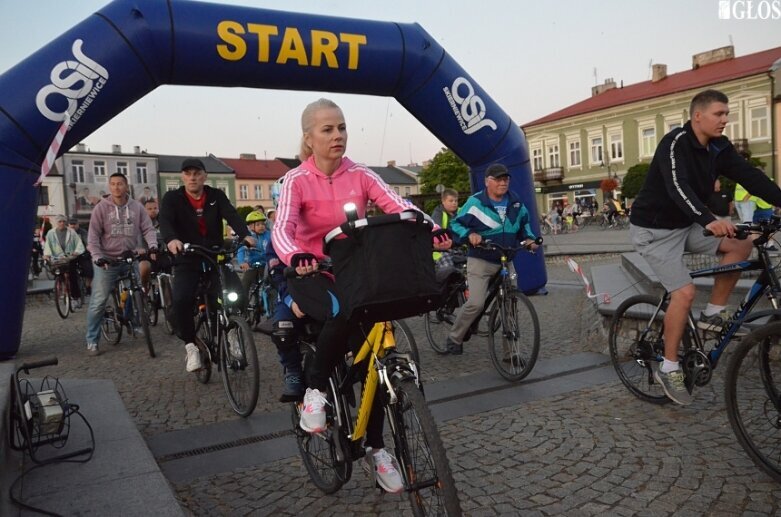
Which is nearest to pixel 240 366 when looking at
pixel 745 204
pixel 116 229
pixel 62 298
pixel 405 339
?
pixel 405 339

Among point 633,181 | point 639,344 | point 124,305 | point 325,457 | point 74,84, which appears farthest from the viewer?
point 633,181

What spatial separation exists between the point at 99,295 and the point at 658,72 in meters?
51.3

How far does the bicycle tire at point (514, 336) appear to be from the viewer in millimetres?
5137

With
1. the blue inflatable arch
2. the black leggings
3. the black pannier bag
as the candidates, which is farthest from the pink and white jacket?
the blue inflatable arch

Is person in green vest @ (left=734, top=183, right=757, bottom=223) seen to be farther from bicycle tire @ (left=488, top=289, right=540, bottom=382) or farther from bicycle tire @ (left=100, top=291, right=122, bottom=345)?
bicycle tire @ (left=100, top=291, right=122, bottom=345)

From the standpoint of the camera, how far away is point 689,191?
3672 mm

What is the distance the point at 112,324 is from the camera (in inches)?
329

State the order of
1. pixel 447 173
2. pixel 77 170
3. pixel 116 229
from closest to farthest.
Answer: pixel 116 229 → pixel 77 170 → pixel 447 173

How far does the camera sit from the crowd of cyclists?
2.78 metres

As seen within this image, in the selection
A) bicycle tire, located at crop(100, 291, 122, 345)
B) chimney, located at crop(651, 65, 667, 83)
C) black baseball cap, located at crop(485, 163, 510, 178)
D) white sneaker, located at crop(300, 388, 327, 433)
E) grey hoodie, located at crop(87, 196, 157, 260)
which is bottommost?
bicycle tire, located at crop(100, 291, 122, 345)

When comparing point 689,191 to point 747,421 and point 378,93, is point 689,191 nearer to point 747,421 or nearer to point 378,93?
point 747,421

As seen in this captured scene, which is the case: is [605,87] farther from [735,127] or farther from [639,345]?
[639,345]

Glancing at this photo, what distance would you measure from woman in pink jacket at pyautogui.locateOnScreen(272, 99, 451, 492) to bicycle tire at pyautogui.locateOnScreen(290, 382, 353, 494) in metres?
0.11

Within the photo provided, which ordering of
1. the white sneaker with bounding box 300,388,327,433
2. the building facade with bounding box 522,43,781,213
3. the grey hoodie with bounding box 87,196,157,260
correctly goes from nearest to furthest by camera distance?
the white sneaker with bounding box 300,388,327,433 < the grey hoodie with bounding box 87,196,157,260 < the building facade with bounding box 522,43,781,213
